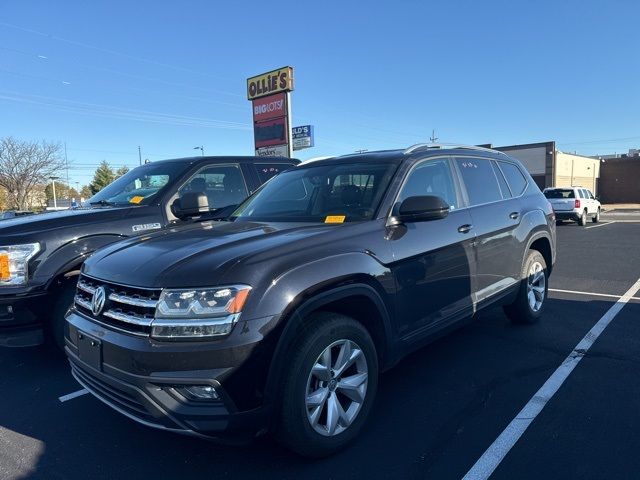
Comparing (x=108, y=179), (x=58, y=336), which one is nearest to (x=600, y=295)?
(x=58, y=336)

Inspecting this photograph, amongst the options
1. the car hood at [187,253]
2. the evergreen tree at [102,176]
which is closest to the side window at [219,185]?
the car hood at [187,253]

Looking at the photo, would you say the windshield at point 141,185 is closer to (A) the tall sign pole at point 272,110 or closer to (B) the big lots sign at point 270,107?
(A) the tall sign pole at point 272,110

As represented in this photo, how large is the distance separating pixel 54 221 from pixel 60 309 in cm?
81

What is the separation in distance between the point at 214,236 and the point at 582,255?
10.8m

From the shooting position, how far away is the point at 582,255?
11.4 m

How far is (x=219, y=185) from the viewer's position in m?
5.89

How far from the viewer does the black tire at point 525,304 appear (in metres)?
5.12

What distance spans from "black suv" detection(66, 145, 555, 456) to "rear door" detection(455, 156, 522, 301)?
0.04 m

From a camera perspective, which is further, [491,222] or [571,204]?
[571,204]

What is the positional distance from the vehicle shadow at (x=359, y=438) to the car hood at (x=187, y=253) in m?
1.16

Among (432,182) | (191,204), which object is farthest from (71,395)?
(432,182)

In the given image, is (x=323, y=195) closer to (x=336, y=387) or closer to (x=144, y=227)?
(x=336, y=387)

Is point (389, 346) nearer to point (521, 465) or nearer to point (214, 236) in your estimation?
point (521, 465)

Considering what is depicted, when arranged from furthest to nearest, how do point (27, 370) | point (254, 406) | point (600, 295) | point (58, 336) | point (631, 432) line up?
point (600, 295), point (27, 370), point (58, 336), point (631, 432), point (254, 406)
